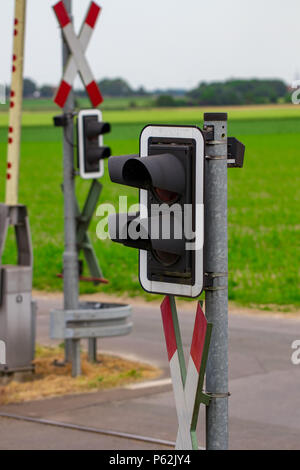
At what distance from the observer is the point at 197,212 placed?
4.16 meters

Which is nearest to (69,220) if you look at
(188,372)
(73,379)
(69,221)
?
(69,221)

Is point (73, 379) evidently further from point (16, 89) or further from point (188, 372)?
point (188, 372)

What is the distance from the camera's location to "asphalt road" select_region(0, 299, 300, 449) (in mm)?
8391

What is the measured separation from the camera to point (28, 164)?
6191 cm

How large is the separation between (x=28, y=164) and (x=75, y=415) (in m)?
53.2

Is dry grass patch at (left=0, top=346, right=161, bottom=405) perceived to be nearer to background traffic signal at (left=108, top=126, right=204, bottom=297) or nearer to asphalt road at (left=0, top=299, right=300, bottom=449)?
asphalt road at (left=0, top=299, right=300, bottom=449)

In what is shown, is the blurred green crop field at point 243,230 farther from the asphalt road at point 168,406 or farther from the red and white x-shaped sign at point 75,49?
the red and white x-shaped sign at point 75,49

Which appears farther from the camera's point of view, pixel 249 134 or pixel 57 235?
pixel 249 134

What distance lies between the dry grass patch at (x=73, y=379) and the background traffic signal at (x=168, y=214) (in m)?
5.78

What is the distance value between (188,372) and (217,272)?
16.2 inches

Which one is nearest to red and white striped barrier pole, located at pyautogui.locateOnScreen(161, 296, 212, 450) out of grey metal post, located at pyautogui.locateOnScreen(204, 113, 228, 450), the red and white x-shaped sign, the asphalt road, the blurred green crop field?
grey metal post, located at pyautogui.locateOnScreen(204, 113, 228, 450)

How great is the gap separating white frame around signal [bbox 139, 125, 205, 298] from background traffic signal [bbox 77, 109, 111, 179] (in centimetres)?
641
